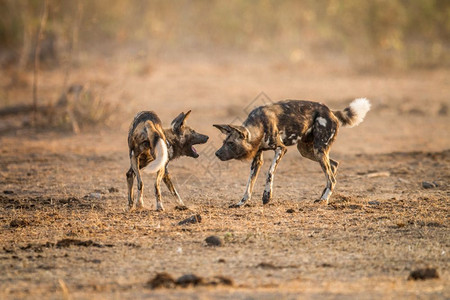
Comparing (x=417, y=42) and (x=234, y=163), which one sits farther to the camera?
(x=417, y=42)

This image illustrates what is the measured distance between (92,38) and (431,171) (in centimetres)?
1769

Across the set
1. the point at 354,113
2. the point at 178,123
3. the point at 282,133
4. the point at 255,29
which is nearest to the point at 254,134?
the point at 282,133

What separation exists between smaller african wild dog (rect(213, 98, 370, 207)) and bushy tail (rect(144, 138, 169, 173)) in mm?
814

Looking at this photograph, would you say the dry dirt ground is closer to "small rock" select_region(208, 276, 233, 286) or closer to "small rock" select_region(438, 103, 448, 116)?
"small rock" select_region(208, 276, 233, 286)

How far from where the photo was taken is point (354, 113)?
30.1 ft

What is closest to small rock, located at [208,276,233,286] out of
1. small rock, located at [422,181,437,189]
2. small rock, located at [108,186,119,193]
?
small rock, located at [108,186,119,193]

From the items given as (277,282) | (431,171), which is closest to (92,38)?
(431,171)

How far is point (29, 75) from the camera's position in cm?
2181

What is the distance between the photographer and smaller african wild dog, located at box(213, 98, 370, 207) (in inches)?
333

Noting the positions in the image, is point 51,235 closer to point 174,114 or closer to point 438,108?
point 174,114

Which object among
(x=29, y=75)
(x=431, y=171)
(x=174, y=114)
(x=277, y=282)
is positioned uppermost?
(x=29, y=75)

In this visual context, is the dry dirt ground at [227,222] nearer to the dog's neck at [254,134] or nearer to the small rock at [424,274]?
the small rock at [424,274]

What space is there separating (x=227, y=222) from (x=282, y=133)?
1600 mm

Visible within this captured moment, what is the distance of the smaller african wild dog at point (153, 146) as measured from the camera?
7824 millimetres
